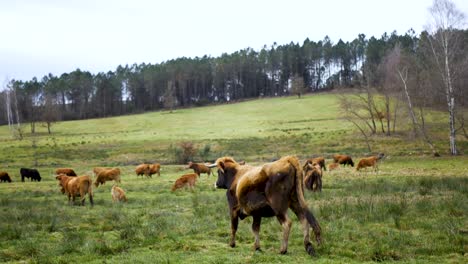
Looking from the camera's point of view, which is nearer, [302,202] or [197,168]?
[302,202]

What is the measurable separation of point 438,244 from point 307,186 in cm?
1026

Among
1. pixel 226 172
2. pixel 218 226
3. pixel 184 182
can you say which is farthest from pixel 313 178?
pixel 226 172

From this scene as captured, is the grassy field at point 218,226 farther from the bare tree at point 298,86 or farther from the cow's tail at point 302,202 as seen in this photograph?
the bare tree at point 298,86

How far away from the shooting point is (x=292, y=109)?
295 feet

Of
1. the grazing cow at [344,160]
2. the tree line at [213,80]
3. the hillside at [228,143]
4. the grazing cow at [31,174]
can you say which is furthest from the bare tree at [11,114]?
the grazing cow at [344,160]

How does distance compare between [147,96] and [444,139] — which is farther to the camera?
[147,96]

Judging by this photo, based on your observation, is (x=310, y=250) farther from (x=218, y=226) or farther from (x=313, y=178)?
(x=313, y=178)

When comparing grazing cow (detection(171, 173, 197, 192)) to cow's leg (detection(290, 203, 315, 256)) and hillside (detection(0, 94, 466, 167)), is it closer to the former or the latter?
cow's leg (detection(290, 203, 315, 256))

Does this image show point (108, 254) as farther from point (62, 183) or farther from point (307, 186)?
point (62, 183)

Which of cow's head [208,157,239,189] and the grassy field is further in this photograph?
cow's head [208,157,239,189]

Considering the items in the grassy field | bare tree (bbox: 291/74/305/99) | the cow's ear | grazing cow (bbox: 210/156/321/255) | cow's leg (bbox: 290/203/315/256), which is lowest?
the grassy field

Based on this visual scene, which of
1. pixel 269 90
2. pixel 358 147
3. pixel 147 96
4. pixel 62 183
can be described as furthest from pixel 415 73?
pixel 147 96

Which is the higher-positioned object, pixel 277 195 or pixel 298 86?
pixel 298 86

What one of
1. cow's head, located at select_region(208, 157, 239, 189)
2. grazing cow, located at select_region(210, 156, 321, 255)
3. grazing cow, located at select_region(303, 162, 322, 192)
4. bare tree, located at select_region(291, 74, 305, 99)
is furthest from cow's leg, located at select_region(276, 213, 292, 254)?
bare tree, located at select_region(291, 74, 305, 99)
